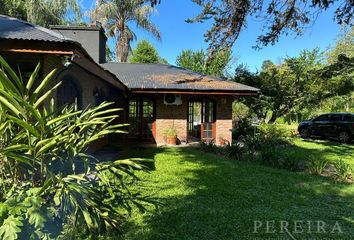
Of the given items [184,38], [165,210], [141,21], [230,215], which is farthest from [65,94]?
[184,38]

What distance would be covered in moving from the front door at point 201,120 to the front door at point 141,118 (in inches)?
91.7

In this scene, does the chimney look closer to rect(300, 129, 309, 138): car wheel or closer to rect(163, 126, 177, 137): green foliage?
rect(163, 126, 177, 137): green foliage

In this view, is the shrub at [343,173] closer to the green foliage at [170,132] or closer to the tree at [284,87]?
the green foliage at [170,132]

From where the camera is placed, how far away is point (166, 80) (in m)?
15.8

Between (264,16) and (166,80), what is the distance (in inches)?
264

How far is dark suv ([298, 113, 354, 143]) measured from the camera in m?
17.2

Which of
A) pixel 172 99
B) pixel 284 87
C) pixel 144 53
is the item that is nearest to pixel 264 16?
pixel 172 99

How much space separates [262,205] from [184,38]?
37950mm

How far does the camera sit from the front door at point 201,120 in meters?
15.9

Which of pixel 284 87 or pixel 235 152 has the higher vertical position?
pixel 284 87

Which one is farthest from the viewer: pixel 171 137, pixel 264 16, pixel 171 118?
pixel 171 118

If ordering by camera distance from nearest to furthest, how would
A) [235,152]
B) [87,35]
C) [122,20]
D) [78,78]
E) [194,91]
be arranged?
[78,78], [235,152], [194,91], [87,35], [122,20]

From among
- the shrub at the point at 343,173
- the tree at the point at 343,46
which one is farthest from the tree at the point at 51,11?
the tree at the point at 343,46

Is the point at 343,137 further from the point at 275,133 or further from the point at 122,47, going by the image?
the point at 122,47
